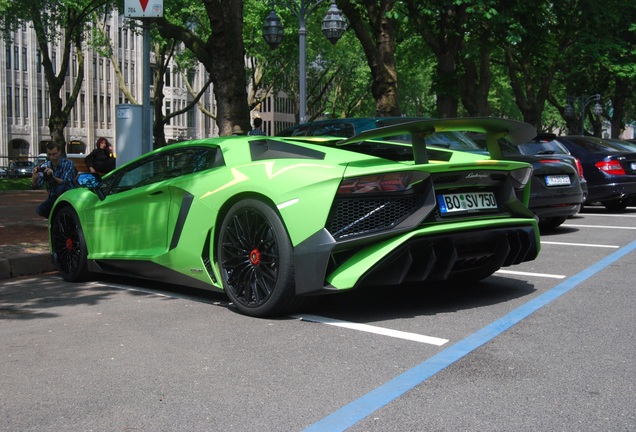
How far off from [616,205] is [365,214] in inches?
510

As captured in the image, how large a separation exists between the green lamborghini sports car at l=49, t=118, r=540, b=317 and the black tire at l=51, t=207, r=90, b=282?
26.6 inches

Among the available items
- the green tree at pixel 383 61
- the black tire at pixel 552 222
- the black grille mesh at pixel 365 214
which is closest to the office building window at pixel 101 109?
the green tree at pixel 383 61

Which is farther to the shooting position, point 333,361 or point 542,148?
point 542,148

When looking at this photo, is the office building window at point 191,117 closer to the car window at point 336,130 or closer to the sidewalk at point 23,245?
the sidewalk at point 23,245

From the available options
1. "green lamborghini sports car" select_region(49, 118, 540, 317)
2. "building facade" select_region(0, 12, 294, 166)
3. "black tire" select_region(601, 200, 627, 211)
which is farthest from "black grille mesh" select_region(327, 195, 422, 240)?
"building facade" select_region(0, 12, 294, 166)

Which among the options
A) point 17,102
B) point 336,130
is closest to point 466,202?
point 336,130

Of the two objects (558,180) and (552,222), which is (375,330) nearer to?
(558,180)

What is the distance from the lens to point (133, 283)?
7.96m

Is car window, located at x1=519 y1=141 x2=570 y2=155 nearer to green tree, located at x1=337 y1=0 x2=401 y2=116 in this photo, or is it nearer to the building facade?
green tree, located at x1=337 y1=0 x2=401 y2=116

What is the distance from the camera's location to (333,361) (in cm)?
479

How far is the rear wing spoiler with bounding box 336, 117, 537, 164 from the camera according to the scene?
5832mm

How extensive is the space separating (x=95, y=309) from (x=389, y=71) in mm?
15543

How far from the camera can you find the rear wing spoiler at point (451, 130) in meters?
5.83

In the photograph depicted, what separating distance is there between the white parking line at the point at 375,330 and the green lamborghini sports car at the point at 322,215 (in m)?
0.16
